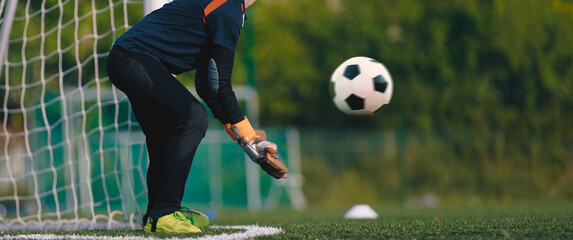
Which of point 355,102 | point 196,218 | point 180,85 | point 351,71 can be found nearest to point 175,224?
point 196,218

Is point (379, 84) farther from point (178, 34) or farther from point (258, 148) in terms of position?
point (178, 34)

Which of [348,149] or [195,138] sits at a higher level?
[195,138]

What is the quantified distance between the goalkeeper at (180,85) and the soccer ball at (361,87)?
4.37ft

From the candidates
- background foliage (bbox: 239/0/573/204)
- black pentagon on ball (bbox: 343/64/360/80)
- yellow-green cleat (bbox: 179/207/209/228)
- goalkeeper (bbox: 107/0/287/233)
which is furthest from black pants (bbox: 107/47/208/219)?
background foliage (bbox: 239/0/573/204)

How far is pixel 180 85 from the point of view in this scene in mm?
3699

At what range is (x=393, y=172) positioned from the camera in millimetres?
13977

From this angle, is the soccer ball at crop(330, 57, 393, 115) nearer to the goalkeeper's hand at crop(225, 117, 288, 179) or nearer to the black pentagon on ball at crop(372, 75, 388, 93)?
the black pentagon on ball at crop(372, 75, 388, 93)

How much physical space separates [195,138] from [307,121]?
65.8 ft

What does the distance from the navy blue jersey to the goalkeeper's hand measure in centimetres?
43

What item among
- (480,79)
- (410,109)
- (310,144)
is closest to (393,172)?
(310,144)

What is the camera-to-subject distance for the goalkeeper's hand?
3596mm

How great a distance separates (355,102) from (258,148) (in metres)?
1.47

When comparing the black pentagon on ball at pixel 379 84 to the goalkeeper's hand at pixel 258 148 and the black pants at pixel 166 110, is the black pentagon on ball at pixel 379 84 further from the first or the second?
the black pants at pixel 166 110

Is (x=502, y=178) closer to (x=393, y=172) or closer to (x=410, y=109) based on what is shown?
(x=393, y=172)
